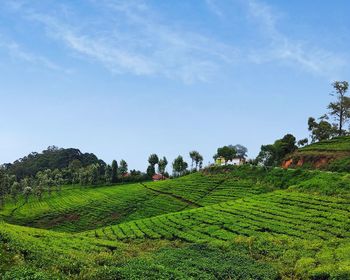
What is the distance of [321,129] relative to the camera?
104 meters

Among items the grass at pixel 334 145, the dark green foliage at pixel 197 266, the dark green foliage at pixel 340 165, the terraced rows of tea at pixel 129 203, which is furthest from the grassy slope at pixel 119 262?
the grass at pixel 334 145

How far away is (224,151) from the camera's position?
108m

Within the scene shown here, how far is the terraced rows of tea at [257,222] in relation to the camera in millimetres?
42294

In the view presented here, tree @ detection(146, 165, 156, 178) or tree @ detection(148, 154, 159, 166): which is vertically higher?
tree @ detection(148, 154, 159, 166)

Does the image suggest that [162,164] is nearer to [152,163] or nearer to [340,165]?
[152,163]

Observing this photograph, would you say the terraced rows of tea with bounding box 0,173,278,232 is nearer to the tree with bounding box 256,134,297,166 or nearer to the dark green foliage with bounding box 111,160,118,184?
the tree with bounding box 256,134,297,166

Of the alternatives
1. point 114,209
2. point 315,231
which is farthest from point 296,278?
point 114,209

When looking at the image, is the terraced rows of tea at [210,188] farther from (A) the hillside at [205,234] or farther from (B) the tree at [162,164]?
(B) the tree at [162,164]

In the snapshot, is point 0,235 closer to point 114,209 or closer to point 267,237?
point 267,237

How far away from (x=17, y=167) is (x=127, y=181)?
8746 centimetres

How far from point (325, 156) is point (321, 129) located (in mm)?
29920

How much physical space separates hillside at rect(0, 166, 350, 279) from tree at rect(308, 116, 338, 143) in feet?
101

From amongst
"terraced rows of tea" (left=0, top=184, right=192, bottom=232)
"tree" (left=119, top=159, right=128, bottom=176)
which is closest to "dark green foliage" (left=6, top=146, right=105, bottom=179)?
"tree" (left=119, top=159, right=128, bottom=176)

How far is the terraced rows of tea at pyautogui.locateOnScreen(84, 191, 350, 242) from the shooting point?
139ft
